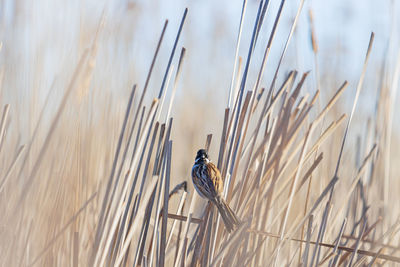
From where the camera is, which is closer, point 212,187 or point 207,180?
point 212,187

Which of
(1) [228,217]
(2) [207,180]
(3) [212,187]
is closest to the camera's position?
(1) [228,217]

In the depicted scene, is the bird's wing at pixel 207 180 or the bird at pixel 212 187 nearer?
the bird at pixel 212 187

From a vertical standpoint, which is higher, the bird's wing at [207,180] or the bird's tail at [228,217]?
the bird's wing at [207,180]

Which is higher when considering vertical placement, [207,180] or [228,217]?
[207,180]

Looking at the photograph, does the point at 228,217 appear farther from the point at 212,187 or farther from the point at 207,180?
the point at 207,180

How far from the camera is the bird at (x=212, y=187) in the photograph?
4.85 ft

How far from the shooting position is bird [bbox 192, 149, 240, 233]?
148 centimetres

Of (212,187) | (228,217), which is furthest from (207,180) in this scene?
(228,217)

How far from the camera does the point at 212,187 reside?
1.66 metres

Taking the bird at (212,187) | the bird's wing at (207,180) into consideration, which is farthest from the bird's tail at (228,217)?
the bird's wing at (207,180)

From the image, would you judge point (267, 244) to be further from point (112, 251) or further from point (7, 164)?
point (7, 164)

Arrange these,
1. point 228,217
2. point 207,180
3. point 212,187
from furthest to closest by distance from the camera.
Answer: point 207,180, point 212,187, point 228,217

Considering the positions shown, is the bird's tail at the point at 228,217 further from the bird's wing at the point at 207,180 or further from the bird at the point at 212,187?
the bird's wing at the point at 207,180

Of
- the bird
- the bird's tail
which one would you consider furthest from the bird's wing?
the bird's tail
